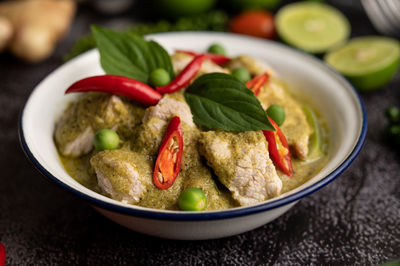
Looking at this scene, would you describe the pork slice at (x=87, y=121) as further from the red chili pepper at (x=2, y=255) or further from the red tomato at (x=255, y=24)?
the red tomato at (x=255, y=24)

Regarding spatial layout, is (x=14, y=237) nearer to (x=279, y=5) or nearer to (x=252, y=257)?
(x=252, y=257)

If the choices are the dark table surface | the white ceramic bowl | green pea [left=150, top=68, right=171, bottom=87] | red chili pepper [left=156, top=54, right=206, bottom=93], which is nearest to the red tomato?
the white ceramic bowl

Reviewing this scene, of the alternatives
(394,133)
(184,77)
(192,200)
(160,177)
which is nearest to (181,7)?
(184,77)

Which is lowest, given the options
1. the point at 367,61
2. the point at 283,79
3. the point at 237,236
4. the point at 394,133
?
the point at 237,236

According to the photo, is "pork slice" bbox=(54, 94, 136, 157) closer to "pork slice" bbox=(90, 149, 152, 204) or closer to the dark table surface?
"pork slice" bbox=(90, 149, 152, 204)

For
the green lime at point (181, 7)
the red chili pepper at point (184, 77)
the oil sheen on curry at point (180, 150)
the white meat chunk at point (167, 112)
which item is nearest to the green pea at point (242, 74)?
the oil sheen on curry at point (180, 150)

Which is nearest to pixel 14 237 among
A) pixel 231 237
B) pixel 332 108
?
pixel 231 237

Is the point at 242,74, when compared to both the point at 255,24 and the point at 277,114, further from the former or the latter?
the point at 255,24
